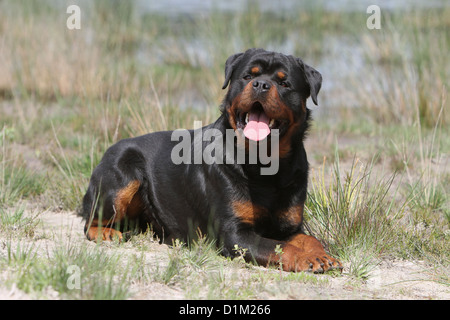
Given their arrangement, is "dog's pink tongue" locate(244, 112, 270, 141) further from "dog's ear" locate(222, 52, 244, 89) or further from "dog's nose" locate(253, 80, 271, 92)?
"dog's ear" locate(222, 52, 244, 89)

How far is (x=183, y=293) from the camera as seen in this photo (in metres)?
3.23

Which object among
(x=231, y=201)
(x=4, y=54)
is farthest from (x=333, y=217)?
(x=4, y=54)

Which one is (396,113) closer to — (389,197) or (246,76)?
(389,197)

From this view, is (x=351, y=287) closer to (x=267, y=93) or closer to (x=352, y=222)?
(x=352, y=222)

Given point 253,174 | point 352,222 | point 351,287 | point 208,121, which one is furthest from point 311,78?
point 208,121

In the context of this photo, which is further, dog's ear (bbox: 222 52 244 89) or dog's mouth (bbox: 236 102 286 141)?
dog's ear (bbox: 222 52 244 89)

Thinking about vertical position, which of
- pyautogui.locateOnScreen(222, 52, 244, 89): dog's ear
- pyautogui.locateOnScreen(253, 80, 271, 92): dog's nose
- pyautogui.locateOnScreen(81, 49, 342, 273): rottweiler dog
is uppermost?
pyautogui.locateOnScreen(222, 52, 244, 89): dog's ear

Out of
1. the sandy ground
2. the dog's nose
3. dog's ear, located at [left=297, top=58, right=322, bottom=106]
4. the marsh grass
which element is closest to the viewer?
the sandy ground

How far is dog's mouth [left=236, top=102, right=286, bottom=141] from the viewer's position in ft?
12.8

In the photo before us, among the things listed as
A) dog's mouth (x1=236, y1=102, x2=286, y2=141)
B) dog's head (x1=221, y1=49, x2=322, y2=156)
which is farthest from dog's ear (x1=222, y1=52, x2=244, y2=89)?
dog's mouth (x1=236, y1=102, x2=286, y2=141)

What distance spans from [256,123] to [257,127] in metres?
0.03

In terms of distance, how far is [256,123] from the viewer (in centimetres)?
394

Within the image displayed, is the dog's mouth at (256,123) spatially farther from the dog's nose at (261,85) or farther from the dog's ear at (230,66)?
the dog's ear at (230,66)

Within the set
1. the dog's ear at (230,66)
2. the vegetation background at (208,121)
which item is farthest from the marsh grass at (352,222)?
the dog's ear at (230,66)
